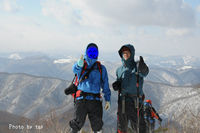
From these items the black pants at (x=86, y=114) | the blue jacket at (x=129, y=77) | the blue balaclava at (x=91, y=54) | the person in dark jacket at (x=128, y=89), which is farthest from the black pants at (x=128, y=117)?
the blue balaclava at (x=91, y=54)

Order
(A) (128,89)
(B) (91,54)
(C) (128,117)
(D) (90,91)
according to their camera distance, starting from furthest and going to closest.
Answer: (A) (128,89) < (C) (128,117) < (B) (91,54) < (D) (90,91)

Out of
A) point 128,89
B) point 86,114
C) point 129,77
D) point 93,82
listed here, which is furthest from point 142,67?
point 86,114

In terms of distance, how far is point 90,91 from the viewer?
608 cm

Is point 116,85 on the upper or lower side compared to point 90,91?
upper

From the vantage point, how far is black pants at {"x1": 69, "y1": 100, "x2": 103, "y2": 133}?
596cm

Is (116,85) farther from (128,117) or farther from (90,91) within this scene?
(128,117)

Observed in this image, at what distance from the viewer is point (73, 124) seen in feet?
19.6

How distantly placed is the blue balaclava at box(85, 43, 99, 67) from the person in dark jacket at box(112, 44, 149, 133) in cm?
112

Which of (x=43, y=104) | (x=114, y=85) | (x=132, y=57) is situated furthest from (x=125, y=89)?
(x=43, y=104)

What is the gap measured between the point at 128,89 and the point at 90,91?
1398 mm

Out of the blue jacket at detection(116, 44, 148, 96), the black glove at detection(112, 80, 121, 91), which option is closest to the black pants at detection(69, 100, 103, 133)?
the black glove at detection(112, 80, 121, 91)

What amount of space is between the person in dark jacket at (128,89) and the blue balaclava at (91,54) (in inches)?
44.0

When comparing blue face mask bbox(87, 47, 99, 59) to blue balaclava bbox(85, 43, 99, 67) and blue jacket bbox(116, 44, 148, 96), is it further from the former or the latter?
blue jacket bbox(116, 44, 148, 96)

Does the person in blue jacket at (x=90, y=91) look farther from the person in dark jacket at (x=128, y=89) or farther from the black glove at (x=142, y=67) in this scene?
the black glove at (x=142, y=67)
